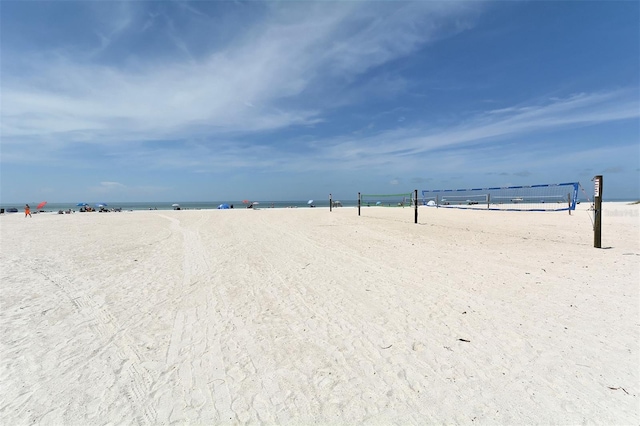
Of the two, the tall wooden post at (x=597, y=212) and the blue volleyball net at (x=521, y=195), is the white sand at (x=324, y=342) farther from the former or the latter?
the blue volleyball net at (x=521, y=195)

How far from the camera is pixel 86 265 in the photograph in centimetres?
754

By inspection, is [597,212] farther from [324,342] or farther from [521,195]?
[521,195]

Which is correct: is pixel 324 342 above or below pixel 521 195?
below

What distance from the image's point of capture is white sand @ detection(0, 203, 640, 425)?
2506 mm

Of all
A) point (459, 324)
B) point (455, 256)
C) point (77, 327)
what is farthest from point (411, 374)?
point (455, 256)

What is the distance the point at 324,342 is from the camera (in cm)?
356

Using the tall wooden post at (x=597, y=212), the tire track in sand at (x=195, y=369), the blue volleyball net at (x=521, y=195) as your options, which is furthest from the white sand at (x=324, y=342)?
the blue volleyball net at (x=521, y=195)

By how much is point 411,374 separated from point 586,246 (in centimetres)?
896

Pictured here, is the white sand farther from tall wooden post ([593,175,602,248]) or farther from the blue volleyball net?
the blue volleyball net

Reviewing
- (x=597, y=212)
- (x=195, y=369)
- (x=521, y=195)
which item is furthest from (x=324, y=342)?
(x=521, y=195)

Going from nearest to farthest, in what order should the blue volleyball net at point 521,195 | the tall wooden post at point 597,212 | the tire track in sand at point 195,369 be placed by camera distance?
the tire track in sand at point 195,369 < the tall wooden post at point 597,212 < the blue volleyball net at point 521,195

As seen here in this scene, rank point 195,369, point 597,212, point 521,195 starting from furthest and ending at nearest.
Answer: point 521,195 → point 597,212 → point 195,369

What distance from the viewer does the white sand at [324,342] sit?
8.22 feet

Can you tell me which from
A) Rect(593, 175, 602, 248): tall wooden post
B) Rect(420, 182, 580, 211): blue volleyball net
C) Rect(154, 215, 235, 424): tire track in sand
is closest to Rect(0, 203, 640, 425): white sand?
Rect(154, 215, 235, 424): tire track in sand
